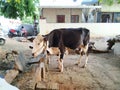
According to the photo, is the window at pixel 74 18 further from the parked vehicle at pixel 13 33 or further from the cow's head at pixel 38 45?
the cow's head at pixel 38 45

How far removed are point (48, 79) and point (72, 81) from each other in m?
0.72

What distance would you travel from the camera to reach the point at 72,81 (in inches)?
257

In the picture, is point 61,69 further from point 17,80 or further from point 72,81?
point 17,80

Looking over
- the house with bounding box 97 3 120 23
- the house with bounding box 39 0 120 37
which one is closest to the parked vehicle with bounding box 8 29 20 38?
the house with bounding box 39 0 120 37

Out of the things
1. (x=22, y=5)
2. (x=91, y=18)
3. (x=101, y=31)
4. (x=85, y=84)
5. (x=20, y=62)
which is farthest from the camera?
(x=91, y=18)

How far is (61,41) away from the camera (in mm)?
7719

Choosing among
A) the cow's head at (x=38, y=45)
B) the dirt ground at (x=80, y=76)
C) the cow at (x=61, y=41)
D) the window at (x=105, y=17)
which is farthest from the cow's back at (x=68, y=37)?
the window at (x=105, y=17)

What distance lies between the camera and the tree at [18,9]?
20.9 m

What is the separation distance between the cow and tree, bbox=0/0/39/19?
13268 millimetres

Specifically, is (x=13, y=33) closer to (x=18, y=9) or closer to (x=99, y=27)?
(x=18, y=9)

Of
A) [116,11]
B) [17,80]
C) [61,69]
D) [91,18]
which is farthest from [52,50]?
[91,18]

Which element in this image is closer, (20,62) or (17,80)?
(17,80)

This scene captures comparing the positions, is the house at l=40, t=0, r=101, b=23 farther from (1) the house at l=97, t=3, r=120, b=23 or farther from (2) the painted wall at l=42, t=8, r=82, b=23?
(1) the house at l=97, t=3, r=120, b=23

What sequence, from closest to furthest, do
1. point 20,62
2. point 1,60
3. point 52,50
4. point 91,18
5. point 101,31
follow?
point 20,62, point 52,50, point 1,60, point 101,31, point 91,18
